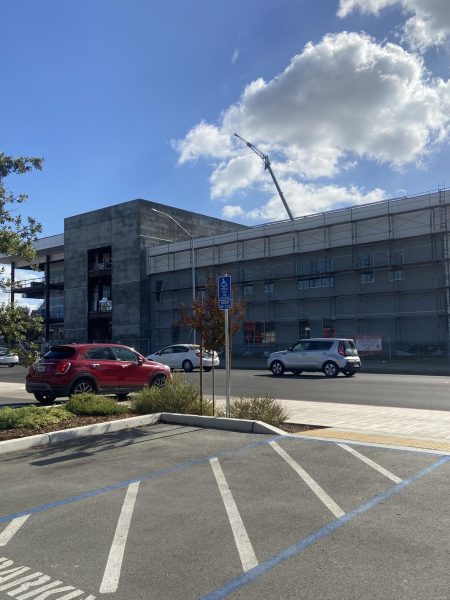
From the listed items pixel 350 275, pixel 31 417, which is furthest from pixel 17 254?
pixel 350 275

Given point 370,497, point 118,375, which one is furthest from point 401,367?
point 370,497

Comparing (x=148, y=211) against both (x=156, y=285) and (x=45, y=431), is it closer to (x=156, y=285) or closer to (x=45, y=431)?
(x=156, y=285)

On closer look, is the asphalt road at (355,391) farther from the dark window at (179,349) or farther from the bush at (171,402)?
the dark window at (179,349)

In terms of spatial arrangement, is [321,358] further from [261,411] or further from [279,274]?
[279,274]

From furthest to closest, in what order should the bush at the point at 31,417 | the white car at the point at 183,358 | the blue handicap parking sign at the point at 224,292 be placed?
the white car at the point at 183,358 → the blue handicap parking sign at the point at 224,292 → the bush at the point at 31,417

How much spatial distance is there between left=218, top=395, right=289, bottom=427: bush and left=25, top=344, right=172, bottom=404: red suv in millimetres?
3972

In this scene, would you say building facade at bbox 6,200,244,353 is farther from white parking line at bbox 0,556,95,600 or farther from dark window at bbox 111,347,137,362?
white parking line at bbox 0,556,95,600

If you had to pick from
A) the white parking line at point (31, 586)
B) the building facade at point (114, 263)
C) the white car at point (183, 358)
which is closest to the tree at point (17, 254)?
the white parking line at point (31, 586)

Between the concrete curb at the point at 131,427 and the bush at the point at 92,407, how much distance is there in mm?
839

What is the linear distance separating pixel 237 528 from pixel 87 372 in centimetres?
980

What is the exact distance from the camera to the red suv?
13461 mm

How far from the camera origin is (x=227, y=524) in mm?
4770

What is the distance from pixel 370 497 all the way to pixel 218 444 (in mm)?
3146

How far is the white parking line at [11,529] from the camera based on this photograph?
14.9 feet
